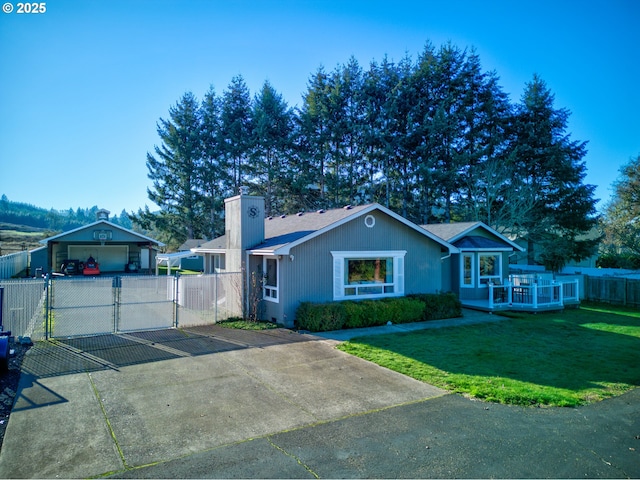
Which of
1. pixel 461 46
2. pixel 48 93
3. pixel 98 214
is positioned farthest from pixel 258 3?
pixel 98 214

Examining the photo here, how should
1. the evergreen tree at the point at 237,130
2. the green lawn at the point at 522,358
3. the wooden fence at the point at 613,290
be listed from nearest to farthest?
the green lawn at the point at 522,358
the wooden fence at the point at 613,290
the evergreen tree at the point at 237,130

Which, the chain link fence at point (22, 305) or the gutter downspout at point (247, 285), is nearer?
the chain link fence at point (22, 305)

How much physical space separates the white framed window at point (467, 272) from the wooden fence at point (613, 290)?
7.20 metres

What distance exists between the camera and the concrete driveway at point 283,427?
410cm

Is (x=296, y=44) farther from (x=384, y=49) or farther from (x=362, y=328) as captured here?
(x=384, y=49)

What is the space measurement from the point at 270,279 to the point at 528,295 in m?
10.7

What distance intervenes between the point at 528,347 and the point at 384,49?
2954cm

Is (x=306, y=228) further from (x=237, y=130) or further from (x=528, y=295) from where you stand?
(x=237, y=130)

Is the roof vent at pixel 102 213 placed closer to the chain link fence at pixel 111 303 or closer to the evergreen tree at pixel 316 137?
the evergreen tree at pixel 316 137

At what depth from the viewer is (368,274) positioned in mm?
13633

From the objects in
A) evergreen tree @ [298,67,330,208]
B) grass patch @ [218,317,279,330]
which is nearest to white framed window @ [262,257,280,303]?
grass patch @ [218,317,279,330]

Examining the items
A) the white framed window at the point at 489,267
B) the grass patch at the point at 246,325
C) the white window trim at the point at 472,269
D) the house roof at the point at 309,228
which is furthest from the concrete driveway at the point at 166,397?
the white framed window at the point at 489,267

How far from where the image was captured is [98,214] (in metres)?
32.1

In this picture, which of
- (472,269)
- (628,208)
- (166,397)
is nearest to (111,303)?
(166,397)
